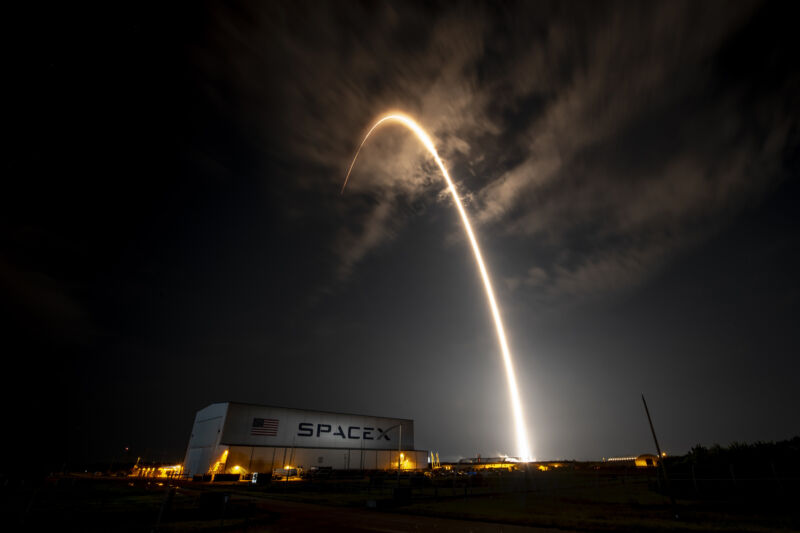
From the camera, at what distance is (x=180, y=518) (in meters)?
16.2

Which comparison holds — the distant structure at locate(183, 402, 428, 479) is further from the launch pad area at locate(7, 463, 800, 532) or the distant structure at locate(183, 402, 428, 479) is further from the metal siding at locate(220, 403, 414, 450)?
the launch pad area at locate(7, 463, 800, 532)

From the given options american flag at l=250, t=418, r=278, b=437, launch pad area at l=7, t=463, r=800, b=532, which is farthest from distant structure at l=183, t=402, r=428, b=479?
launch pad area at l=7, t=463, r=800, b=532

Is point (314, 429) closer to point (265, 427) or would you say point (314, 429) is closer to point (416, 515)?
point (265, 427)

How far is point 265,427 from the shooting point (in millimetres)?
58812

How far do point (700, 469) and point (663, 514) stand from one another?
Result: 40.6ft

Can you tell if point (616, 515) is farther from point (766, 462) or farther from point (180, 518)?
point (180, 518)

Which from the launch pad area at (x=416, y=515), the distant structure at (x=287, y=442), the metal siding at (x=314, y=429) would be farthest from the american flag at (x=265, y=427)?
the launch pad area at (x=416, y=515)

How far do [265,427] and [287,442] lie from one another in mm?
4805

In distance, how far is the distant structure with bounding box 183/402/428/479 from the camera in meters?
54.8

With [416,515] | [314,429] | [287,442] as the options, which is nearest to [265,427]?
[287,442]

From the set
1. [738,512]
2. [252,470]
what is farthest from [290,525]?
[252,470]

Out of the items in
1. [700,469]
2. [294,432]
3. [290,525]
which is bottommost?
[290,525]

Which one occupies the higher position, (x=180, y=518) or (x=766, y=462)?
(x=766, y=462)

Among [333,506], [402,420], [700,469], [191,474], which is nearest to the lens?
[333,506]
